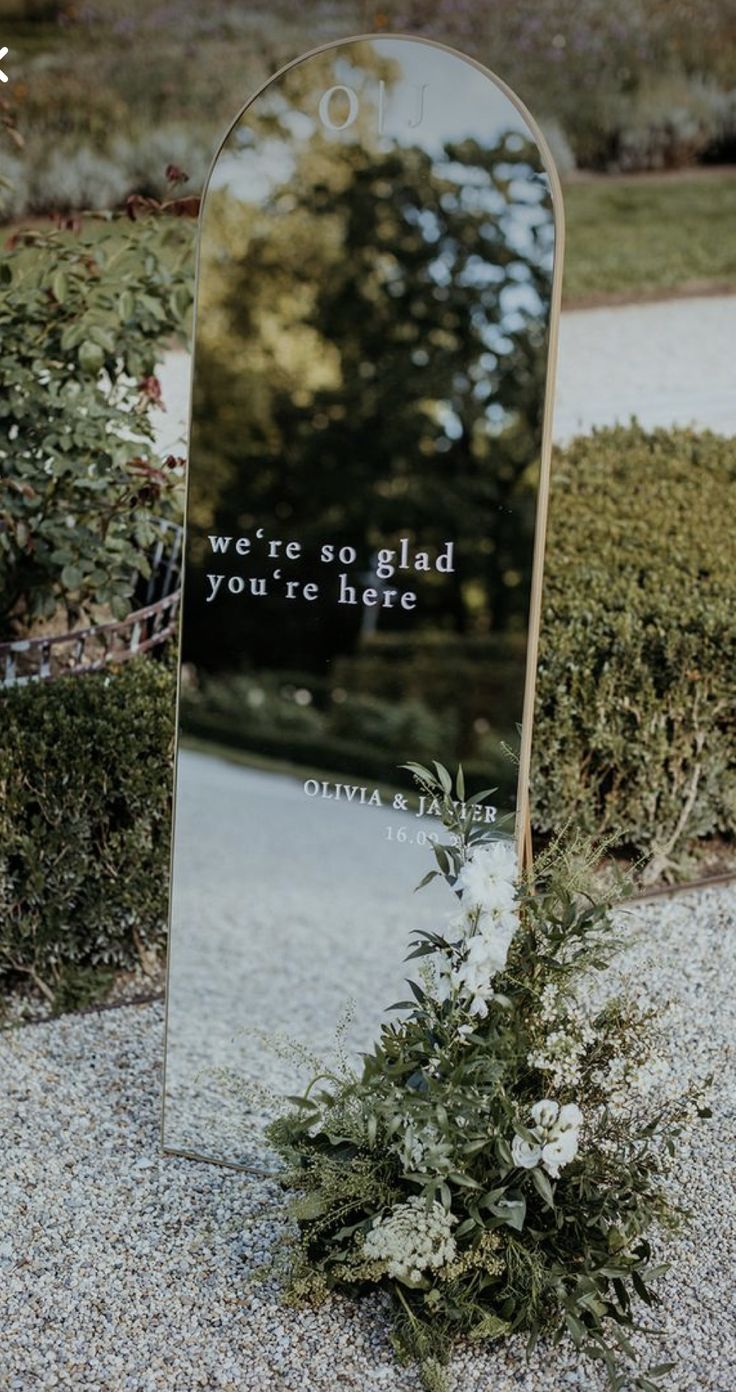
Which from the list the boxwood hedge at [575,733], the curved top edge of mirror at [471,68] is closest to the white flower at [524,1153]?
the boxwood hedge at [575,733]

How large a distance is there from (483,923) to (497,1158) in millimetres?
372

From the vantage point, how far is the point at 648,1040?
2.27 metres

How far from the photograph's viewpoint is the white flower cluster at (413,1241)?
2.12m

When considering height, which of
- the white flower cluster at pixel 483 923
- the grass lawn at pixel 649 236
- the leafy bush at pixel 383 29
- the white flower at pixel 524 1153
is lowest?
the white flower at pixel 524 1153

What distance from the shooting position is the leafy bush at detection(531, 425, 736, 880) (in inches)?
149

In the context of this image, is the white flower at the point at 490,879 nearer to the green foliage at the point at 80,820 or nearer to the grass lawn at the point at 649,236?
the green foliage at the point at 80,820

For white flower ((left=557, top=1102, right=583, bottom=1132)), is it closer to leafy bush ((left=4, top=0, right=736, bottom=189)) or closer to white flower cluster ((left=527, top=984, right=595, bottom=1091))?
white flower cluster ((left=527, top=984, right=595, bottom=1091))

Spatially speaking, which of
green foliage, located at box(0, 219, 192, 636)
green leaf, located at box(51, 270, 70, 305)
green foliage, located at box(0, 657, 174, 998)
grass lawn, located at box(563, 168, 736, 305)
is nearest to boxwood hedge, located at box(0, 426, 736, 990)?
green foliage, located at box(0, 657, 174, 998)

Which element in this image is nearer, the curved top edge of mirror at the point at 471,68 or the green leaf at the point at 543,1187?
the green leaf at the point at 543,1187

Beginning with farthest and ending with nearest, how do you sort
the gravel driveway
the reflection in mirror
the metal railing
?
1. the gravel driveway
2. the metal railing
3. the reflection in mirror

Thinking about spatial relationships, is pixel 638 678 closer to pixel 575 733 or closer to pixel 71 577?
pixel 575 733

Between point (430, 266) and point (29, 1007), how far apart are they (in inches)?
185

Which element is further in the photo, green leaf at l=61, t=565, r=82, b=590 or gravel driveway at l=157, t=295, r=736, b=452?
gravel driveway at l=157, t=295, r=736, b=452

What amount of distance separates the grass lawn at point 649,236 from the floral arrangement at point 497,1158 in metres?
4.93
